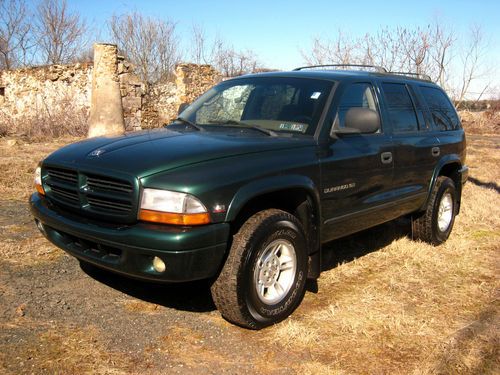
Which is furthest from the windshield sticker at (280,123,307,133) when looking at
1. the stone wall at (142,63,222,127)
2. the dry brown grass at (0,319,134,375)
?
the stone wall at (142,63,222,127)

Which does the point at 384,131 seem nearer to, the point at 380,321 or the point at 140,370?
the point at 380,321

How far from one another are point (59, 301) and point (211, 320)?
3.87 feet

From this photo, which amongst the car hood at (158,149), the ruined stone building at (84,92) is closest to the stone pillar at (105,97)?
the ruined stone building at (84,92)

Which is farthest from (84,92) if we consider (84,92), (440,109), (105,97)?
(440,109)

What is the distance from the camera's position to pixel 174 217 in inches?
116

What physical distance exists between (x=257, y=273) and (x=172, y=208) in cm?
81

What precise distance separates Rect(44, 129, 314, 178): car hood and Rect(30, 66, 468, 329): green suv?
0.04ft

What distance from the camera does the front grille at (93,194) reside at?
10.0 ft

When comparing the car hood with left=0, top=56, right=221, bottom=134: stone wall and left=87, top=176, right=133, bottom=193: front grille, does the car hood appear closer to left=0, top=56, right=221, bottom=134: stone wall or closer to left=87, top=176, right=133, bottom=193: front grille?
left=87, top=176, right=133, bottom=193: front grille

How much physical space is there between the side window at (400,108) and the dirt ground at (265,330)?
1.37 m

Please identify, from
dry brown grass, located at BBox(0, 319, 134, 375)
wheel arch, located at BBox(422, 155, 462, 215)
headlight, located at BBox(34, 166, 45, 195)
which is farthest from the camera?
wheel arch, located at BBox(422, 155, 462, 215)

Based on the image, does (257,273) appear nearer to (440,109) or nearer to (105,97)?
(440,109)

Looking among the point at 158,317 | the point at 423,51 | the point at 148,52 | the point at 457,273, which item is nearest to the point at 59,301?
the point at 158,317

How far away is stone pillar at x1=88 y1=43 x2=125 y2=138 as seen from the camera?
1280 centimetres
